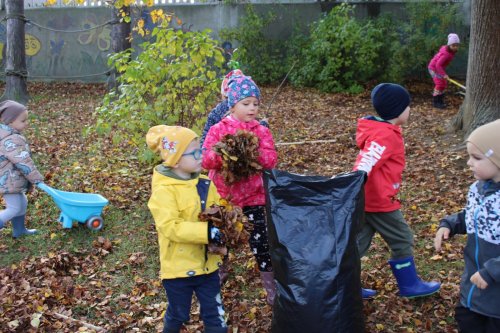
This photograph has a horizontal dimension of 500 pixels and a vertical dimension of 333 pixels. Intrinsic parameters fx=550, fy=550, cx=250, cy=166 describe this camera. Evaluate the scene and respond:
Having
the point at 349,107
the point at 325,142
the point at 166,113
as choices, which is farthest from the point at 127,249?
the point at 349,107

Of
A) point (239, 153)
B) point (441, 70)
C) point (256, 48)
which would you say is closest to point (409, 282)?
point (239, 153)

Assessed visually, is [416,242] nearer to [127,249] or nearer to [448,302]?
[448,302]

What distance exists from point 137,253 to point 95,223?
68 centimetres

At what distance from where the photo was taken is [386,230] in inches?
153

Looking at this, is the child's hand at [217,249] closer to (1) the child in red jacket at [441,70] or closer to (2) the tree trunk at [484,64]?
(2) the tree trunk at [484,64]

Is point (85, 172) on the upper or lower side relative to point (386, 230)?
lower

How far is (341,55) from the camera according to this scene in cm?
1307

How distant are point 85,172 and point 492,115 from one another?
552cm

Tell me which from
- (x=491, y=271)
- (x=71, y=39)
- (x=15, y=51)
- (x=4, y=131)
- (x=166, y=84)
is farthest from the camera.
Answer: (x=71, y=39)

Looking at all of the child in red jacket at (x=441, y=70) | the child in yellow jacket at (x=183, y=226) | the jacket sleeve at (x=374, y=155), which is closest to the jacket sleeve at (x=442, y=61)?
the child in red jacket at (x=441, y=70)

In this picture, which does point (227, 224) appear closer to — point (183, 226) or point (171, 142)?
point (183, 226)

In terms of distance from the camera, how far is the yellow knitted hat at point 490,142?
2693mm

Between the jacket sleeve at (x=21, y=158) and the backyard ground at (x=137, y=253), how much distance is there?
64 centimetres

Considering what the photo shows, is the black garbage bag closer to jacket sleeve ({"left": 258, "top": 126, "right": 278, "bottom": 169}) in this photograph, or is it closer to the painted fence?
jacket sleeve ({"left": 258, "top": 126, "right": 278, "bottom": 169})
